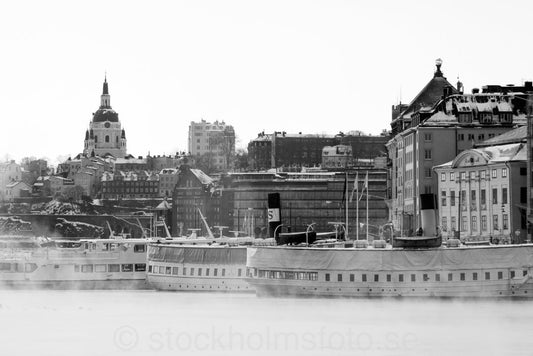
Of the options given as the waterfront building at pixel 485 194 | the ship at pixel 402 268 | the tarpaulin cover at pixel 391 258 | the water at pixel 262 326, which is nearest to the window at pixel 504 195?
the waterfront building at pixel 485 194

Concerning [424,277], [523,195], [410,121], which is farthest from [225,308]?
[410,121]

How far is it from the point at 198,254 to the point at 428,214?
1986 cm

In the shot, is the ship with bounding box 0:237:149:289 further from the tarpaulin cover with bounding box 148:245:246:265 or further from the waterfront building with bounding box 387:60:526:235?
the waterfront building with bounding box 387:60:526:235

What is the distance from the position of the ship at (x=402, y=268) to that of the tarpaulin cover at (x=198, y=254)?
680 cm

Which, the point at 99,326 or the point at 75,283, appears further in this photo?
the point at 75,283

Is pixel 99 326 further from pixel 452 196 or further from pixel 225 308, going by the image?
pixel 452 196

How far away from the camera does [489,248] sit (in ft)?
278

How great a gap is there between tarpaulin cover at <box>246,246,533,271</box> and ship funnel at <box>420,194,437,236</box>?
77.0 inches

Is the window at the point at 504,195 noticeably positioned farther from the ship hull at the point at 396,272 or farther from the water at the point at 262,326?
the ship hull at the point at 396,272

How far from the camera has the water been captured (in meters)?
61.5

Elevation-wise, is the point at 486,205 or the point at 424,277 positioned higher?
the point at 486,205

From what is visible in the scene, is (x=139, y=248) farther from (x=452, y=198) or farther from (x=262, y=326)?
(x=262, y=326)

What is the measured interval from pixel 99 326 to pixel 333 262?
766 inches

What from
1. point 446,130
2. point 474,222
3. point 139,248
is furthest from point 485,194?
point 139,248
